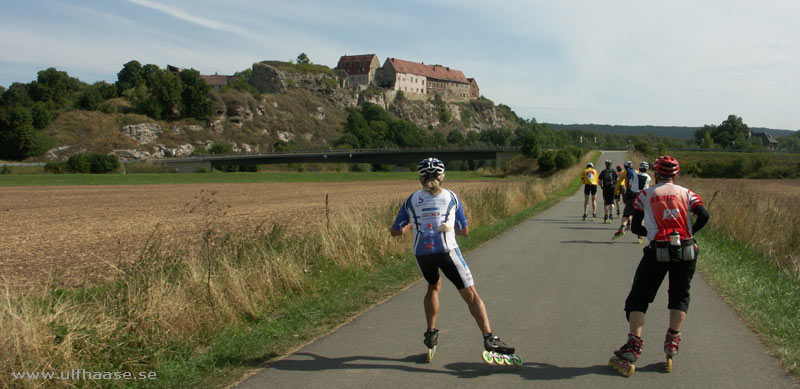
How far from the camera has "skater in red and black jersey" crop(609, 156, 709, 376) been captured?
5.00 meters

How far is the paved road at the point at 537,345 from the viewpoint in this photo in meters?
4.79

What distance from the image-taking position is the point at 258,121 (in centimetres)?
14900

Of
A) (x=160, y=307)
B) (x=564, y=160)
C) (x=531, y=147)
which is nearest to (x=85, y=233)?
(x=160, y=307)

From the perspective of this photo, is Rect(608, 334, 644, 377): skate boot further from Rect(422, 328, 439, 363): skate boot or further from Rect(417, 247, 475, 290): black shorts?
Rect(422, 328, 439, 363): skate boot

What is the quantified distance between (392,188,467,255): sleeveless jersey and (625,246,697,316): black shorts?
5.58 ft

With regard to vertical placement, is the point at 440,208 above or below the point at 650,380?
above

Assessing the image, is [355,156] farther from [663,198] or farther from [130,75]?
[663,198]

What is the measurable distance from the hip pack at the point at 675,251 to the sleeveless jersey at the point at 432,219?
1.77 metres

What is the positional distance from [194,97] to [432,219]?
459 ft

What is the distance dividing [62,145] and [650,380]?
114783 millimetres

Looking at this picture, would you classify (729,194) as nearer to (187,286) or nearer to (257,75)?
(187,286)

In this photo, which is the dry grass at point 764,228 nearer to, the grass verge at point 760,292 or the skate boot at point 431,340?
the grass verge at point 760,292

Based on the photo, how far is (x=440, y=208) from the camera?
16.8 feet

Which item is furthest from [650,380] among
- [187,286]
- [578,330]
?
[187,286]
